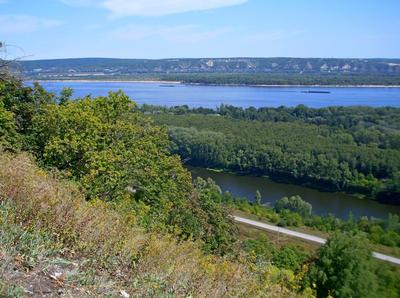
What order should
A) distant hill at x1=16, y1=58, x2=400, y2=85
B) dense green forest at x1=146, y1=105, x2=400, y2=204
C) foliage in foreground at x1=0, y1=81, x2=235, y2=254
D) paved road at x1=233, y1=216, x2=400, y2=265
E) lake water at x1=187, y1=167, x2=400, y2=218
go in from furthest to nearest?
distant hill at x1=16, y1=58, x2=400, y2=85 < dense green forest at x1=146, y1=105, x2=400, y2=204 < lake water at x1=187, y1=167, x2=400, y2=218 < paved road at x1=233, y1=216, x2=400, y2=265 < foliage in foreground at x1=0, y1=81, x2=235, y2=254

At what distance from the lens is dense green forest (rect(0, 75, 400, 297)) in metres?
3.29

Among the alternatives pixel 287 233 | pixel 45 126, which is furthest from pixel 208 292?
pixel 287 233

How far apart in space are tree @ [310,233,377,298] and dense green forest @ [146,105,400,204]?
974 inches

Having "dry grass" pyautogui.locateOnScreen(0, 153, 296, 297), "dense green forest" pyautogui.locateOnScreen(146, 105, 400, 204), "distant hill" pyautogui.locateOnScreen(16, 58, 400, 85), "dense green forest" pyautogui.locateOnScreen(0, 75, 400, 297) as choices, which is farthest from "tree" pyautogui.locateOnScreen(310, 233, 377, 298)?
"distant hill" pyautogui.locateOnScreen(16, 58, 400, 85)

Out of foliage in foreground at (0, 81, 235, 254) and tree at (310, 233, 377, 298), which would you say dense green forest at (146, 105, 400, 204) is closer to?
tree at (310, 233, 377, 298)

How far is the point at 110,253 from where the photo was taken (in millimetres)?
3605

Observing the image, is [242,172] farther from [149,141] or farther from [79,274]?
[79,274]

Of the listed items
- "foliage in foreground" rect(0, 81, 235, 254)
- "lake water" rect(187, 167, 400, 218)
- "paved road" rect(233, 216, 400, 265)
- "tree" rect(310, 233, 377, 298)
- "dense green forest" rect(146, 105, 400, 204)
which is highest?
"foliage in foreground" rect(0, 81, 235, 254)

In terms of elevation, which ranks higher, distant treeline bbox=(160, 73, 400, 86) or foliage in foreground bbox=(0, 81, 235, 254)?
foliage in foreground bbox=(0, 81, 235, 254)

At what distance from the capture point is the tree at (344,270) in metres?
12.6

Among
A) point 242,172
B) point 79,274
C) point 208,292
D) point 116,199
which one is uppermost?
point 79,274

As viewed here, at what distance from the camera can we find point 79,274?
3176mm

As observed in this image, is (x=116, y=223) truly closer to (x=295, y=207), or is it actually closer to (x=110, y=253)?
(x=110, y=253)

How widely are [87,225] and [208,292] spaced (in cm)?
112
